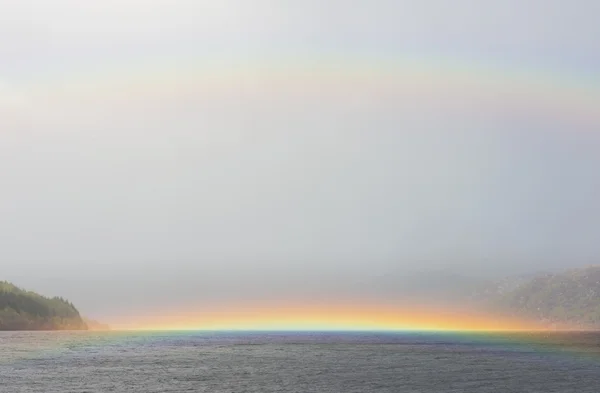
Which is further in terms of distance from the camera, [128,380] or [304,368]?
[304,368]

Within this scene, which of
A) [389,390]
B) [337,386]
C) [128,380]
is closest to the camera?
[389,390]

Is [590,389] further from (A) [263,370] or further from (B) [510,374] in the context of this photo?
(A) [263,370]

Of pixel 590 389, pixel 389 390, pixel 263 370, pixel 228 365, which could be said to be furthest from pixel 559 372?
pixel 228 365

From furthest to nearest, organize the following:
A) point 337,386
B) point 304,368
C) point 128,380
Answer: point 304,368 → point 128,380 → point 337,386

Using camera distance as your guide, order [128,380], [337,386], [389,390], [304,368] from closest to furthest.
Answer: [389,390] → [337,386] → [128,380] → [304,368]

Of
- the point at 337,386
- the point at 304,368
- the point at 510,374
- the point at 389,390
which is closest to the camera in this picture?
the point at 389,390

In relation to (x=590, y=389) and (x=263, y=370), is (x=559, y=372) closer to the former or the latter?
(x=590, y=389)

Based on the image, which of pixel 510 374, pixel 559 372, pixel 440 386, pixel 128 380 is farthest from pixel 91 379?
pixel 559 372

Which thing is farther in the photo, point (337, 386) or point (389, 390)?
point (337, 386)

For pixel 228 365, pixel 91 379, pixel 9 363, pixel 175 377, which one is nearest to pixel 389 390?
pixel 175 377
